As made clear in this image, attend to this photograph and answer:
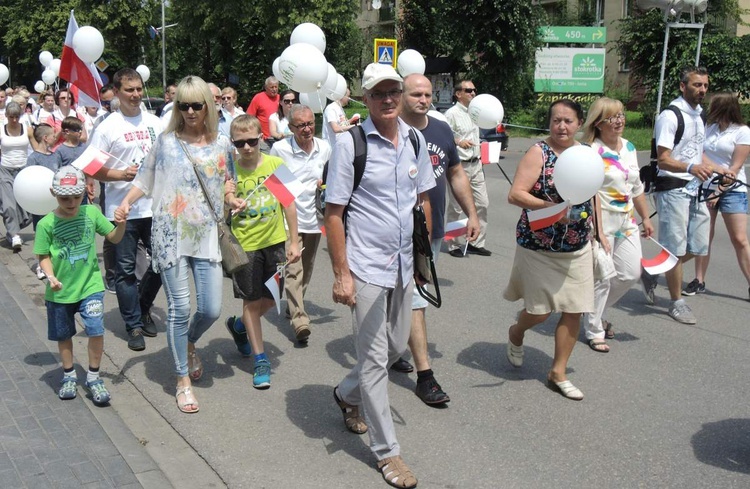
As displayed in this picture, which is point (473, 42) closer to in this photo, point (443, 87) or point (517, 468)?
point (443, 87)

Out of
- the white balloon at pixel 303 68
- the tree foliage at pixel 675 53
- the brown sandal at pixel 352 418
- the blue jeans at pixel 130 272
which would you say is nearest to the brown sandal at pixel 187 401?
the brown sandal at pixel 352 418

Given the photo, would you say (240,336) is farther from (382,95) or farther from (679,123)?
(679,123)

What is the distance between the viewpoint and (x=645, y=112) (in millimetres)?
29656

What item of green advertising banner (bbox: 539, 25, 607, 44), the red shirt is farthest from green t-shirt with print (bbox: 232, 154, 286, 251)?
green advertising banner (bbox: 539, 25, 607, 44)

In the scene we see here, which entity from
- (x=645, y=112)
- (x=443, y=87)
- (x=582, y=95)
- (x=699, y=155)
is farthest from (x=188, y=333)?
(x=443, y=87)

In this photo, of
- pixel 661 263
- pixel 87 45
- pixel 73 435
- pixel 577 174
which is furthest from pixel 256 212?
pixel 87 45

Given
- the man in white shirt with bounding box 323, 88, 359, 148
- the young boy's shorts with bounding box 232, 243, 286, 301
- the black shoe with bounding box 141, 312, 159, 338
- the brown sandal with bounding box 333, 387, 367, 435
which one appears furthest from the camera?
the man in white shirt with bounding box 323, 88, 359, 148

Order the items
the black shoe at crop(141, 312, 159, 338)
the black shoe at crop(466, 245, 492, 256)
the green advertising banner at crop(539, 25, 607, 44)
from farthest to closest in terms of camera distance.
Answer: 1. the green advertising banner at crop(539, 25, 607, 44)
2. the black shoe at crop(466, 245, 492, 256)
3. the black shoe at crop(141, 312, 159, 338)

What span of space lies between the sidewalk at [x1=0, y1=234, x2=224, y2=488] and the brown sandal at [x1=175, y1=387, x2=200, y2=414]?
0.15 meters

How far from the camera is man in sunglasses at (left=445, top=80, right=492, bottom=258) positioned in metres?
9.08

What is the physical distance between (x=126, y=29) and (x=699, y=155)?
52.6 metres

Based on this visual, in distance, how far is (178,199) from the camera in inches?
190

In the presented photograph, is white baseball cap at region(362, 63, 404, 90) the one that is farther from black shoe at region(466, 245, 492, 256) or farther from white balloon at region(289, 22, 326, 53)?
black shoe at region(466, 245, 492, 256)

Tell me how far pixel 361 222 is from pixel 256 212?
1602 mm
